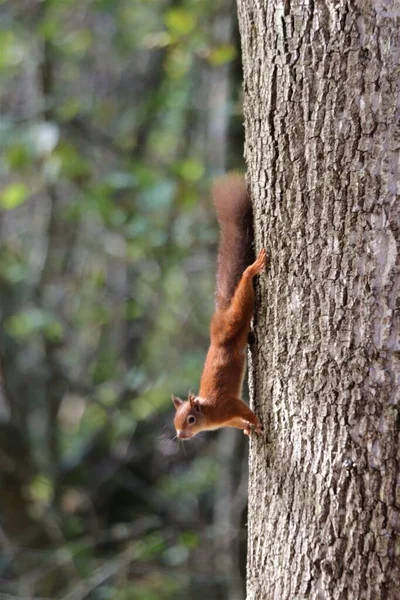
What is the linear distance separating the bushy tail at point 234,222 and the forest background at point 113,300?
A: 1.58m

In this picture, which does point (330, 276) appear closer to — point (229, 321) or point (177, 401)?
point (229, 321)

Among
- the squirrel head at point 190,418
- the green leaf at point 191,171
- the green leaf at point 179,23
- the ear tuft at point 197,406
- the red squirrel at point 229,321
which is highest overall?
the green leaf at point 179,23

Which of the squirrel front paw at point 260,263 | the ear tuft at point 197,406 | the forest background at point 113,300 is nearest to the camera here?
the squirrel front paw at point 260,263

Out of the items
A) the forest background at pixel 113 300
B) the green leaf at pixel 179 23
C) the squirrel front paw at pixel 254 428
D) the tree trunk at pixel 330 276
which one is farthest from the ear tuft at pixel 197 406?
the green leaf at pixel 179 23

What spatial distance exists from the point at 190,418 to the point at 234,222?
21.9 inches

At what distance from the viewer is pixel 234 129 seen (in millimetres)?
3477

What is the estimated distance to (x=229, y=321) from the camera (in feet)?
5.11

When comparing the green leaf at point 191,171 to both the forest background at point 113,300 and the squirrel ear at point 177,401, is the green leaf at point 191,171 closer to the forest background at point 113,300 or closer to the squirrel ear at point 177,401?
the forest background at point 113,300

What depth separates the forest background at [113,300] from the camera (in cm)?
356

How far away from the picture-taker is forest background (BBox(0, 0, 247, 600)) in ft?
11.7

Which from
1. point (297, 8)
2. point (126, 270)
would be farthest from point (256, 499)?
point (126, 270)

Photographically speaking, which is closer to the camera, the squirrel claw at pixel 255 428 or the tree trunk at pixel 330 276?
the tree trunk at pixel 330 276

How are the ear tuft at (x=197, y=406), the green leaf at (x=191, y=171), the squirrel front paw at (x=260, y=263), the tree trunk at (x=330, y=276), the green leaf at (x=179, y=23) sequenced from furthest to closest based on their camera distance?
the green leaf at (x=191, y=171) < the green leaf at (x=179, y=23) < the ear tuft at (x=197, y=406) < the squirrel front paw at (x=260, y=263) < the tree trunk at (x=330, y=276)

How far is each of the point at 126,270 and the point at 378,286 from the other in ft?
11.1
